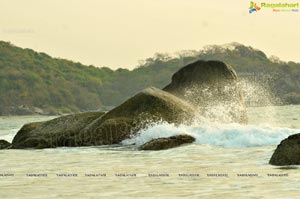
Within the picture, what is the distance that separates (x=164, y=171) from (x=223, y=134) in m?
7.35

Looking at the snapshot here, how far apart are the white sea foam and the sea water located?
30mm

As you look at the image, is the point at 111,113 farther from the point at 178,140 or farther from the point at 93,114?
the point at 178,140

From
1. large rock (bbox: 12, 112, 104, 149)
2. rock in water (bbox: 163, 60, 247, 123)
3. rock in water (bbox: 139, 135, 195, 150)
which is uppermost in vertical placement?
rock in water (bbox: 163, 60, 247, 123)

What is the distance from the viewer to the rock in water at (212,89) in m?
29.2

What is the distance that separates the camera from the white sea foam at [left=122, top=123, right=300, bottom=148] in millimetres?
20391

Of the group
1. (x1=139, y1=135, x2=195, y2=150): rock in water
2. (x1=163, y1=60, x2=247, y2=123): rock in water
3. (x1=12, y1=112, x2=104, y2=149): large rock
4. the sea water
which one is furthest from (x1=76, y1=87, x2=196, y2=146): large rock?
(x1=139, y1=135, x2=195, y2=150): rock in water

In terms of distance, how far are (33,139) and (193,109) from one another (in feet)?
20.4

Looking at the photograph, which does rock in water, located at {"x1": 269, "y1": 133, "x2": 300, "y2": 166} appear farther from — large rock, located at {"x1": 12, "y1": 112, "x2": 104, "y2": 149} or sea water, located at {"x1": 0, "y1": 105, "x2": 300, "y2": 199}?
large rock, located at {"x1": 12, "y1": 112, "x2": 104, "y2": 149}

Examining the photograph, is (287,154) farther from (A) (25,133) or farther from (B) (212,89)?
(B) (212,89)

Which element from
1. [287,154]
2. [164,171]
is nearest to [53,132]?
[164,171]

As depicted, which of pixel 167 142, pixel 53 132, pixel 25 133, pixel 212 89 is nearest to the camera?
pixel 167 142

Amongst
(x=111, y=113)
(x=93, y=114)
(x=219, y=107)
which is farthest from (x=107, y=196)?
(x=219, y=107)

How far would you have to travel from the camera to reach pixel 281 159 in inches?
589

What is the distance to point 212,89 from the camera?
99.2 feet
